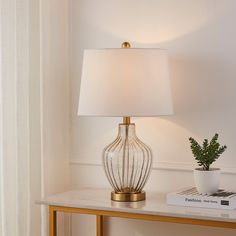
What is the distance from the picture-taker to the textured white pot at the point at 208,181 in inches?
91.2

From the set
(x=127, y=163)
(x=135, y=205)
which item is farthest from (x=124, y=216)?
(x=127, y=163)

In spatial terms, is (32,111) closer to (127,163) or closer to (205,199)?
(127,163)

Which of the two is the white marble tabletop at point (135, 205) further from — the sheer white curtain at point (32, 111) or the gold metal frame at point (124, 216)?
the sheer white curtain at point (32, 111)

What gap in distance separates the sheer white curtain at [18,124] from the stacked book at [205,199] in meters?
0.65

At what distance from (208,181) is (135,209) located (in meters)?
0.29

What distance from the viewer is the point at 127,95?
2.38 metres

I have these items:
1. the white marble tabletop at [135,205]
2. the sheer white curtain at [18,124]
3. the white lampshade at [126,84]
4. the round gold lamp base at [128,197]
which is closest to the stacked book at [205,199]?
the white marble tabletop at [135,205]

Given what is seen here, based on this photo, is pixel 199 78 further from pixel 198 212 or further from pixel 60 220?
pixel 60 220

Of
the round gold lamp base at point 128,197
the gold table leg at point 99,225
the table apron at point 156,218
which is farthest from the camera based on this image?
the gold table leg at point 99,225

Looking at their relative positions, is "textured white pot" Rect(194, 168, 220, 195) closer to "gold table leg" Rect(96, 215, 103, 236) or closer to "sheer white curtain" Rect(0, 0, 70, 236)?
"gold table leg" Rect(96, 215, 103, 236)

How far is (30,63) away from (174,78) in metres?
0.62

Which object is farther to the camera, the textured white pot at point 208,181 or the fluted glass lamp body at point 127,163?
the fluted glass lamp body at point 127,163

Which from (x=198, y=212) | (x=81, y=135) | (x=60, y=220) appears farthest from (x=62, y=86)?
(x=198, y=212)

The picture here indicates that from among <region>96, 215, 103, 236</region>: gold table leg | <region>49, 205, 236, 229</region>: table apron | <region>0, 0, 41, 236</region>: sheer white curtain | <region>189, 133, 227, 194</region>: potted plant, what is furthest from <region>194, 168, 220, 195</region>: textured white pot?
<region>0, 0, 41, 236</region>: sheer white curtain
